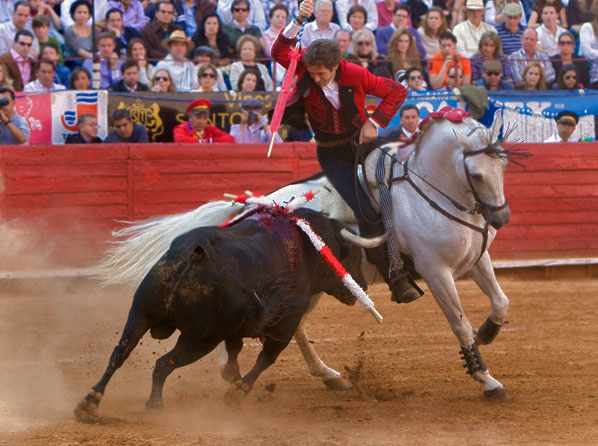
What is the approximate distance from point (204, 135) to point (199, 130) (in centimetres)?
11

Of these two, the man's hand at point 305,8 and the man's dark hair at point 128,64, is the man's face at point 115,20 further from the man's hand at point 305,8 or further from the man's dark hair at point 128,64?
the man's hand at point 305,8

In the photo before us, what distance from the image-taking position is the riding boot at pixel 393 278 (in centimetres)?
574

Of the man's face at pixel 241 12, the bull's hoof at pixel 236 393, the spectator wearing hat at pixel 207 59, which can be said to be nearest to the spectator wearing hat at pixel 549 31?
the man's face at pixel 241 12

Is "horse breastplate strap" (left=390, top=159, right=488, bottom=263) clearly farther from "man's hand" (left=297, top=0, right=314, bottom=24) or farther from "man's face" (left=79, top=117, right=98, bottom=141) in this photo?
"man's face" (left=79, top=117, right=98, bottom=141)

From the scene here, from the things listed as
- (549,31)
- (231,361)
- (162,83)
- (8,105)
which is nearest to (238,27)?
(162,83)

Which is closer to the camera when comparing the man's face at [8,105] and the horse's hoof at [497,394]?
the horse's hoof at [497,394]

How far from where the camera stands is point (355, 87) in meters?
5.79

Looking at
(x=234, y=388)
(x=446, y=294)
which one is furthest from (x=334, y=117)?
(x=234, y=388)

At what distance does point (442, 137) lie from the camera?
5.61 metres

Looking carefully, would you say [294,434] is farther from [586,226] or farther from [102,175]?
[586,226]

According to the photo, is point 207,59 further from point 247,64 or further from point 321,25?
point 321,25

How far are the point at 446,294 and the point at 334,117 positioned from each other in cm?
129

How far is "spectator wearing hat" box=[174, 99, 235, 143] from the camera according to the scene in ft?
32.6

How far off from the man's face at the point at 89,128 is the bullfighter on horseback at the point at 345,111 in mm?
Answer: 4446
